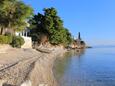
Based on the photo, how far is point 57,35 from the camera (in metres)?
79.6

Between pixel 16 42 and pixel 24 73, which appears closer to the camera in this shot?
pixel 24 73

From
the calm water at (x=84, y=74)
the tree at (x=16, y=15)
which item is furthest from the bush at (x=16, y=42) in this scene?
the calm water at (x=84, y=74)

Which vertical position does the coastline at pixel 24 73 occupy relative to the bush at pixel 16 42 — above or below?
below

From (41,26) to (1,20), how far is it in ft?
112

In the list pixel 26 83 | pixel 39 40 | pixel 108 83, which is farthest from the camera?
pixel 39 40

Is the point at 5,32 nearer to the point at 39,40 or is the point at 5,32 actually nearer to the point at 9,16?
the point at 9,16

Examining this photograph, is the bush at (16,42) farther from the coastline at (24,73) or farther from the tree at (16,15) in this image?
the coastline at (24,73)

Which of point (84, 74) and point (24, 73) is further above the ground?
point (24, 73)

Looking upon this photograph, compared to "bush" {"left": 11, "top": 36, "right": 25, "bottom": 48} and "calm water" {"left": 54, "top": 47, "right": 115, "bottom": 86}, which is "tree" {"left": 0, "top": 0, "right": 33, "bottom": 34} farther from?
"calm water" {"left": 54, "top": 47, "right": 115, "bottom": 86}

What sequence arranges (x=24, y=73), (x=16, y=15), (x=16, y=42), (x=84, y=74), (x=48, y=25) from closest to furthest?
(x=24, y=73), (x=84, y=74), (x=16, y=15), (x=16, y=42), (x=48, y=25)

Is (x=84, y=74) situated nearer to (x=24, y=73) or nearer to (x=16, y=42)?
(x=24, y=73)

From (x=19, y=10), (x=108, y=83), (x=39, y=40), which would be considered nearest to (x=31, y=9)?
(x=19, y=10)

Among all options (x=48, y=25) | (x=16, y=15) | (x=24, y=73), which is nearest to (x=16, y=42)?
(x=16, y=15)

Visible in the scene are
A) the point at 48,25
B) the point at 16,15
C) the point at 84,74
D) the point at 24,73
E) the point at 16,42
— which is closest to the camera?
the point at 24,73
